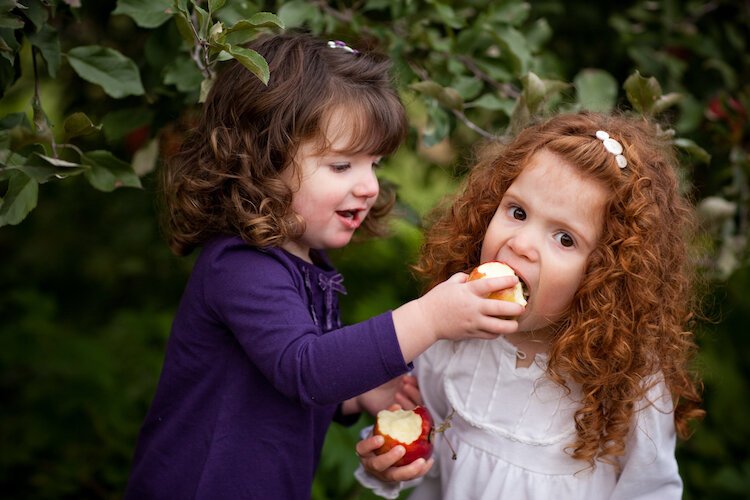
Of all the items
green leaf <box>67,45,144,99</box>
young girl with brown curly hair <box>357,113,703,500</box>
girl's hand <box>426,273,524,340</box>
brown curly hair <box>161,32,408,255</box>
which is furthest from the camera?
green leaf <box>67,45,144,99</box>

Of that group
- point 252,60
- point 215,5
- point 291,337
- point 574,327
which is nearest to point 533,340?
point 574,327

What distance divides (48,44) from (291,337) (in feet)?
2.76

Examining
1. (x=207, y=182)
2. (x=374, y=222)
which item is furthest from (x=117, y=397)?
(x=207, y=182)

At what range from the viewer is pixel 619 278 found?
4.92 ft

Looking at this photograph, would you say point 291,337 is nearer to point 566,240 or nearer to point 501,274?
point 501,274

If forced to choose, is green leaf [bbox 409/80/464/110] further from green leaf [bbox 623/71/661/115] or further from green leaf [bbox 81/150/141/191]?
green leaf [bbox 81/150/141/191]

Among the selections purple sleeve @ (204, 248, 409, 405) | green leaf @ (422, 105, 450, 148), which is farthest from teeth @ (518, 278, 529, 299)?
green leaf @ (422, 105, 450, 148)

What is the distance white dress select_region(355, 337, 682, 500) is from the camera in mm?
1597

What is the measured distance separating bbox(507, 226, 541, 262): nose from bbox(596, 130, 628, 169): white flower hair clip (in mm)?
202

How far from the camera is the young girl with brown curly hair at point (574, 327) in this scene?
57.9 inches

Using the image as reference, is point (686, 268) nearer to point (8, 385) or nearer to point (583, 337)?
point (583, 337)

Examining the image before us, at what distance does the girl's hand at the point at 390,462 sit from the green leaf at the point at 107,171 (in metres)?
0.74

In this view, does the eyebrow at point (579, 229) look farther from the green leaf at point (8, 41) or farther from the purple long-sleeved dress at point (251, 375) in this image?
the green leaf at point (8, 41)

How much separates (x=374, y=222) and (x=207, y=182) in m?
0.55
